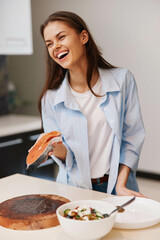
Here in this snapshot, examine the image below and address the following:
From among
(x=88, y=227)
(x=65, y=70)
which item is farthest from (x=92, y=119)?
(x=88, y=227)

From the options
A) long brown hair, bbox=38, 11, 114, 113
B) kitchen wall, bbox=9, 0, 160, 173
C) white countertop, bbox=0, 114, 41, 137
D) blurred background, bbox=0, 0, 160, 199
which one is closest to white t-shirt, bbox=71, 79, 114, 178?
long brown hair, bbox=38, 11, 114, 113

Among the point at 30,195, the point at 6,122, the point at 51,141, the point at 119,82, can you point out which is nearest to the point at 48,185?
the point at 30,195

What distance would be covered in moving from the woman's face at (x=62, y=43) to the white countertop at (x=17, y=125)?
1.61 m

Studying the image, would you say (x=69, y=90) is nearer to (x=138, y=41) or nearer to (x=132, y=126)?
(x=132, y=126)

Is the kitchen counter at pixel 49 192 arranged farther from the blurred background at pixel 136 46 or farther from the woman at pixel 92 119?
the blurred background at pixel 136 46

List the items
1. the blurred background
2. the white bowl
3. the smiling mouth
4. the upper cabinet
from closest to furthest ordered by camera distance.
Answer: the white bowl < the smiling mouth < the upper cabinet < the blurred background

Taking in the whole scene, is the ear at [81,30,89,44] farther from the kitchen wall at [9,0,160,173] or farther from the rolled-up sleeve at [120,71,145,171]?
the kitchen wall at [9,0,160,173]

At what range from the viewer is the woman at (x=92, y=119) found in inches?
70.2

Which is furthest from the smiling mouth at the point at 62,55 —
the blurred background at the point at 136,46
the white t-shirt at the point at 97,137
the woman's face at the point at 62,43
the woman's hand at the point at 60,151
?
the blurred background at the point at 136,46

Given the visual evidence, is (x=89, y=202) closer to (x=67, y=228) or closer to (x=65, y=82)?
(x=67, y=228)

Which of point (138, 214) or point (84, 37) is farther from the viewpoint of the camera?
point (84, 37)

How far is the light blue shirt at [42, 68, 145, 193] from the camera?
5.91 ft

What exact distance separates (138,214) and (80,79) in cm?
81

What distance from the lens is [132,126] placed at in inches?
73.4
